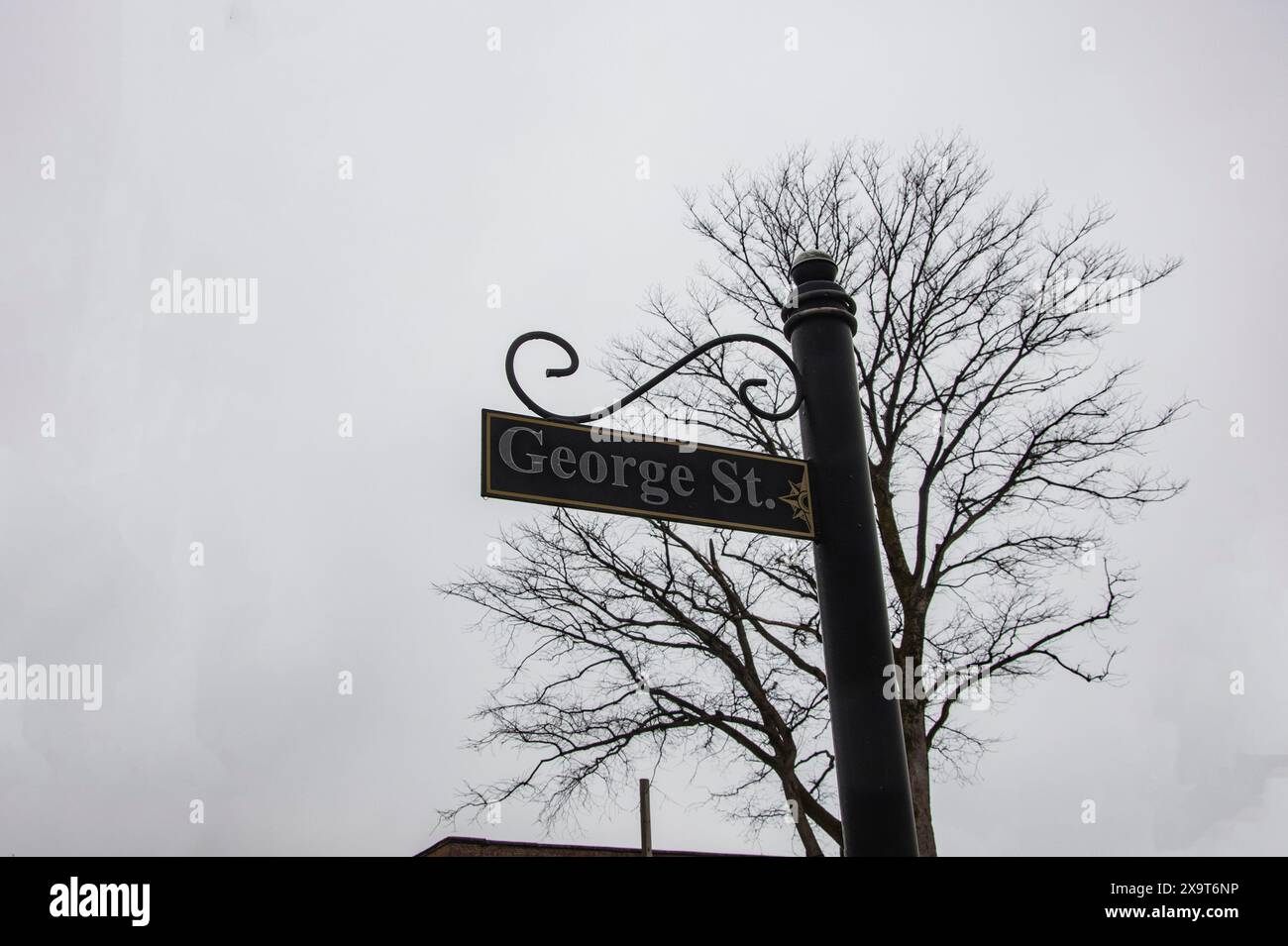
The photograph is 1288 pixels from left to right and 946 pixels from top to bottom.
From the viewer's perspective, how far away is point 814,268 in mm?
3184

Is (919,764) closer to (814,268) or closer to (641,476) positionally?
(814,268)

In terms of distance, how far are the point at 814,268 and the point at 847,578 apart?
115 cm

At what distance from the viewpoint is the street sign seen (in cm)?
262

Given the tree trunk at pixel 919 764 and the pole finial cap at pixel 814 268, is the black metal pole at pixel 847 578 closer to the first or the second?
the pole finial cap at pixel 814 268

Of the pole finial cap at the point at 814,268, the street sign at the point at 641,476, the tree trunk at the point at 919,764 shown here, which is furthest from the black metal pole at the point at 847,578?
the tree trunk at the point at 919,764

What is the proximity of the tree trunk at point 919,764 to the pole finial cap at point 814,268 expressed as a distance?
675cm

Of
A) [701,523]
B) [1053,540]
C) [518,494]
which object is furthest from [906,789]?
[1053,540]

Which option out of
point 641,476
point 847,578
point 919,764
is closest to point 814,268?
point 641,476

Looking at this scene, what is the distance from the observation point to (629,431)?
283cm

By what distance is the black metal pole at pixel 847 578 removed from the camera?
2369 millimetres

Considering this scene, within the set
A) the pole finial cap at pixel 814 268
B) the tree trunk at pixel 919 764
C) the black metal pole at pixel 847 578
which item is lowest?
the tree trunk at pixel 919 764
